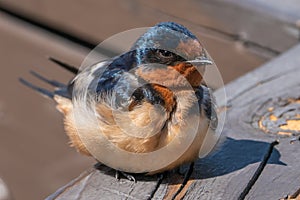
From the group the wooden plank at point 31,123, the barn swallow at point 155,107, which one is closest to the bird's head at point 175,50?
the barn swallow at point 155,107

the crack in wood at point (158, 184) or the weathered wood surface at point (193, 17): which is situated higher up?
the weathered wood surface at point (193, 17)

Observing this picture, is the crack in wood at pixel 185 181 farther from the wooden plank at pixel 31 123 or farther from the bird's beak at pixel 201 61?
the wooden plank at pixel 31 123

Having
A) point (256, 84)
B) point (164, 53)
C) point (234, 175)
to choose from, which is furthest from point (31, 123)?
point (234, 175)

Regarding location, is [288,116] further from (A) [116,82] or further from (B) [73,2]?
(B) [73,2]

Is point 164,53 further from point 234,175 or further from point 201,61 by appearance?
point 234,175

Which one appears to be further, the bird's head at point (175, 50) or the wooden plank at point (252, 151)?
the bird's head at point (175, 50)

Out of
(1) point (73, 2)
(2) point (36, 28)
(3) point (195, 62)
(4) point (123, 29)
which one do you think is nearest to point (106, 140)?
(3) point (195, 62)

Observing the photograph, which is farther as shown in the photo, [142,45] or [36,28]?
[36,28]
